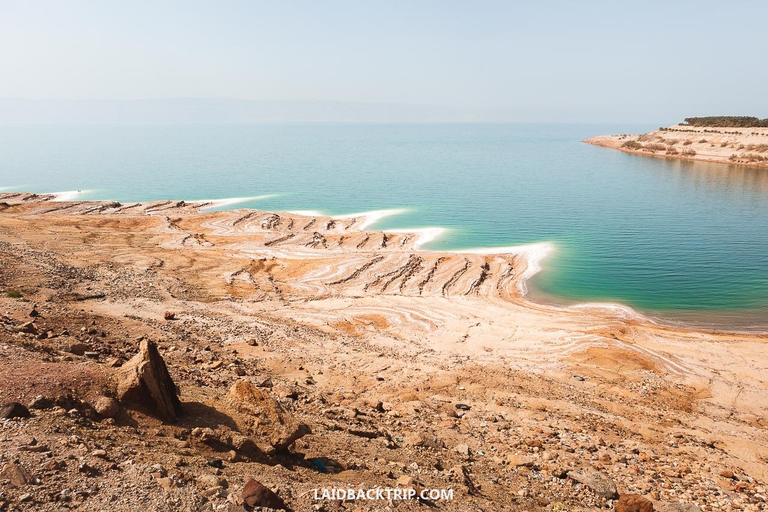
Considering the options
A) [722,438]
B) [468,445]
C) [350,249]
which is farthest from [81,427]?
[350,249]

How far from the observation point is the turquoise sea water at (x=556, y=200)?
38125 millimetres

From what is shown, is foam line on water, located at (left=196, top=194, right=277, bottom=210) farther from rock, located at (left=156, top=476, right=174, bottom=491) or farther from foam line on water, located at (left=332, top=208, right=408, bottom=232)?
rock, located at (left=156, top=476, right=174, bottom=491)

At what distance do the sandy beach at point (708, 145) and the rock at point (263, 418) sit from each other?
128 meters

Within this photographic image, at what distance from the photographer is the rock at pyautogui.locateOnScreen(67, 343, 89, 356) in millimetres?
14060

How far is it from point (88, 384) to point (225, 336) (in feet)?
38.2

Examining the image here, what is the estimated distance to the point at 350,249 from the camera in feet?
150

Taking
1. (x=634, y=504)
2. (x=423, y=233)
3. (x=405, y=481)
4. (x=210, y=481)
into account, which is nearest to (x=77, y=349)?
(x=210, y=481)

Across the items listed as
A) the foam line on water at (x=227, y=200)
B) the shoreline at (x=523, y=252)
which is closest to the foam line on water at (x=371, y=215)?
the shoreline at (x=523, y=252)

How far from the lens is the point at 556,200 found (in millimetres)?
74500

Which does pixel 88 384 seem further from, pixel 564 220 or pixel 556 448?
pixel 564 220

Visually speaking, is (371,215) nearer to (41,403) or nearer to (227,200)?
(227,200)

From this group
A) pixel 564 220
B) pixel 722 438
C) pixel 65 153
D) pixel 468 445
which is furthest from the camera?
pixel 65 153

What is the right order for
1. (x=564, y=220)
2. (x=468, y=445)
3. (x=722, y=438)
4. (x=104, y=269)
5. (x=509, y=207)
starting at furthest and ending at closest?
(x=509, y=207) → (x=564, y=220) → (x=104, y=269) → (x=722, y=438) → (x=468, y=445)

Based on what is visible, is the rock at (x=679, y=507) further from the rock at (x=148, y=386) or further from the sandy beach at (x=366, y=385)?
the rock at (x=148, y=386)
